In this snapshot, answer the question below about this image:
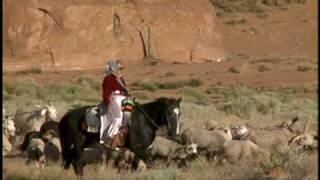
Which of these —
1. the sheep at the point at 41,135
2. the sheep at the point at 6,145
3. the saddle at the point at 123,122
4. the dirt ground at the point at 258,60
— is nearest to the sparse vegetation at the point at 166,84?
the dirt ground at the point at 258,60

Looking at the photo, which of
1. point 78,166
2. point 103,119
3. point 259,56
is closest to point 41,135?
point 103,119

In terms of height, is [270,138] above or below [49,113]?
below

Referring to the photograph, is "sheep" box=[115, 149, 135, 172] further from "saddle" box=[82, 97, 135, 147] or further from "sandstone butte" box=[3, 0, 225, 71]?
"sandstone butte" box=[3, 0, 225, 71]

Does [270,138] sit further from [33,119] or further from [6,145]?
[33,119]

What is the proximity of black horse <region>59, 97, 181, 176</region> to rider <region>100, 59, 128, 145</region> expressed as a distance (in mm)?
275

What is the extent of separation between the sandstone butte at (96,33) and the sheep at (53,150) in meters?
24.7

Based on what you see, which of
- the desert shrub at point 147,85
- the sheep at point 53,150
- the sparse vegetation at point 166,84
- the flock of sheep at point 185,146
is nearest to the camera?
the flock of sheep at point 185,146

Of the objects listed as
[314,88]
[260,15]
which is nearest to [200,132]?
[314,88]

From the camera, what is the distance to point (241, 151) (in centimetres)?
1481

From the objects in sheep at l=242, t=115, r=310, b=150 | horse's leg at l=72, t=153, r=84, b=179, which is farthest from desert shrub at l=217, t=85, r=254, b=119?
horse's leg at l=72, t=153, r=84, b=179

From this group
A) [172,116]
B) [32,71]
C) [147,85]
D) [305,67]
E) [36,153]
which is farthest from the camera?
[305,67]

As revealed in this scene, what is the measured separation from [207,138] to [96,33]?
2516 cm

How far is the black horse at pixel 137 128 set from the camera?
13820 millimetres

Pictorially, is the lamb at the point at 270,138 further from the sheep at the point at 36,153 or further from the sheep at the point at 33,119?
the sheep at the point at 33,119
